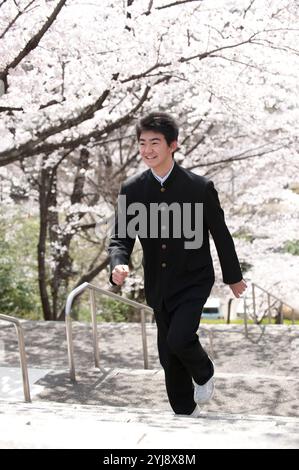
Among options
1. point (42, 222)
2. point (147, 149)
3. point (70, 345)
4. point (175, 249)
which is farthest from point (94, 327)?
point (42, 222)

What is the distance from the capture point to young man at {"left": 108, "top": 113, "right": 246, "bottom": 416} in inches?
136

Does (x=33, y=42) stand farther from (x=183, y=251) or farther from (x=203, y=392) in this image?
(x=203, y=392)

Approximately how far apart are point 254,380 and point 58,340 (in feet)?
9.76

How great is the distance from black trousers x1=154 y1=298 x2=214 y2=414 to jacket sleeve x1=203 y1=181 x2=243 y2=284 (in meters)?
0.22

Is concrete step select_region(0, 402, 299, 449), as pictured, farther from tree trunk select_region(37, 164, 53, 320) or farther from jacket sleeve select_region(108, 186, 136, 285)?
tree trunk select_region(37, 164, 53, 320)

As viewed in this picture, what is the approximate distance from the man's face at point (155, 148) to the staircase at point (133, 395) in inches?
55.3

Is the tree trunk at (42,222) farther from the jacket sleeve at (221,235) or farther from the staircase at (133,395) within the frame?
the jacket sleeve at (221,235)

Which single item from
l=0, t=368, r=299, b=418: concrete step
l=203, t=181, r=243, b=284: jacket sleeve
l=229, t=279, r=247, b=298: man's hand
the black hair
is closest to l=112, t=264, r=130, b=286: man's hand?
l=203, t=181, r=243, b=284: jacket sleeve

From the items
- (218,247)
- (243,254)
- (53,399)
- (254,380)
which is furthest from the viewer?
(243,254)

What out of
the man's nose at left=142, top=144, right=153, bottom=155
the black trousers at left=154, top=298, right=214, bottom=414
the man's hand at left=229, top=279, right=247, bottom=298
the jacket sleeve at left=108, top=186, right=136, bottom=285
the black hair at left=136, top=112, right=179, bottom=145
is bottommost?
the black trousers at left=154, top=298, right=214, bottom=414

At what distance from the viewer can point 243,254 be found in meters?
13.8

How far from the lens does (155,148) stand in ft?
11.4

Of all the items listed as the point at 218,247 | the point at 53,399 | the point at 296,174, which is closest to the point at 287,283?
the point at 296,174
